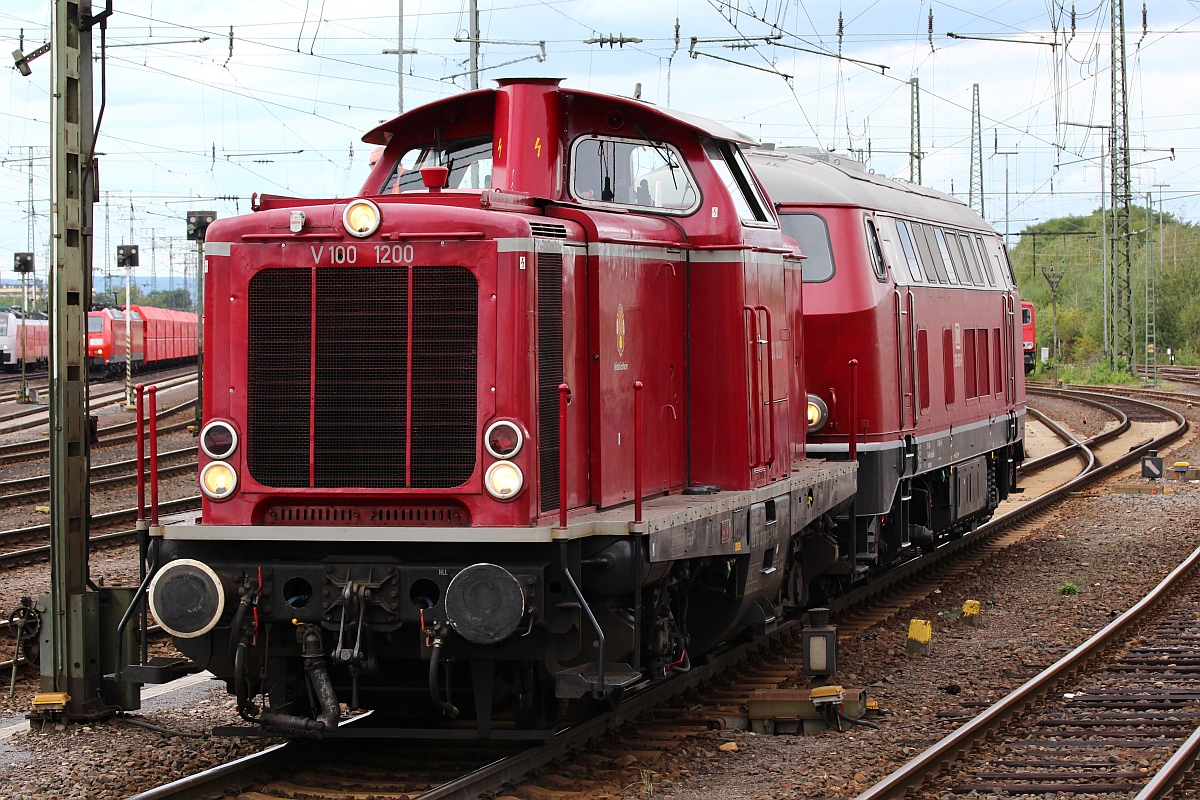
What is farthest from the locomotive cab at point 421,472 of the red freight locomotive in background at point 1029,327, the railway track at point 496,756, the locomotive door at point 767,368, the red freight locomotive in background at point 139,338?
the red freight locomotive in background at point 1029,327

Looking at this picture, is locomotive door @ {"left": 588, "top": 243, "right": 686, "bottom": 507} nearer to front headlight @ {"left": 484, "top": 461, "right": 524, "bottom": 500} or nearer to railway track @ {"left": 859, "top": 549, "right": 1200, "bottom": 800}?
front headlight @ {"left": 484, "top": 461, "right": 524, "bottom": 500}

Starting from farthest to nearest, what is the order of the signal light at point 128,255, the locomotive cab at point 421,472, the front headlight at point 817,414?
1. the signal light at point 128,255
2. the front headlight at point 817,414
3. the locomotive cab at point 421,472

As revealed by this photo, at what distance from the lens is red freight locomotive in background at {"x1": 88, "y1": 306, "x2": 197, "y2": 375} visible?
46.8 meters

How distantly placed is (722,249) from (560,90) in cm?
134

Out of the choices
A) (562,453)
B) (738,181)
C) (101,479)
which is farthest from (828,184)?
(101,479)

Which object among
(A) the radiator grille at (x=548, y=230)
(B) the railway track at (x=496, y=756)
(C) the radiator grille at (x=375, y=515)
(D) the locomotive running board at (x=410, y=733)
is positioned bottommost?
(B) the railway track at (x=496, y=756)

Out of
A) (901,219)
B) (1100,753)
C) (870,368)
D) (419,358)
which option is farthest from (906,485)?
(419,358)

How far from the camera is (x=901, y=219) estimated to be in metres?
13.4

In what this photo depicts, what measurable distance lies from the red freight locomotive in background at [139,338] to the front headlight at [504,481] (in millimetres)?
36108

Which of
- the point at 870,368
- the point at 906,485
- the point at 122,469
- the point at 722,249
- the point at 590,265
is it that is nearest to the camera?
the point at 590,265

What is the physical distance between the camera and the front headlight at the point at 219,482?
689 centimetres

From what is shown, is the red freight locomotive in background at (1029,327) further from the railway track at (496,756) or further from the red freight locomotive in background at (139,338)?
the railway track at (496,756)

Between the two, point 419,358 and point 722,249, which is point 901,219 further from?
point 419,358

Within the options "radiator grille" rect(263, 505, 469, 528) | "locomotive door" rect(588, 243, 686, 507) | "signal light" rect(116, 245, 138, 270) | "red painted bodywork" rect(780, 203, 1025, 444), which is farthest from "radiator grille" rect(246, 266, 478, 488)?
"signal light" rect(116, 245, 138, 270)
